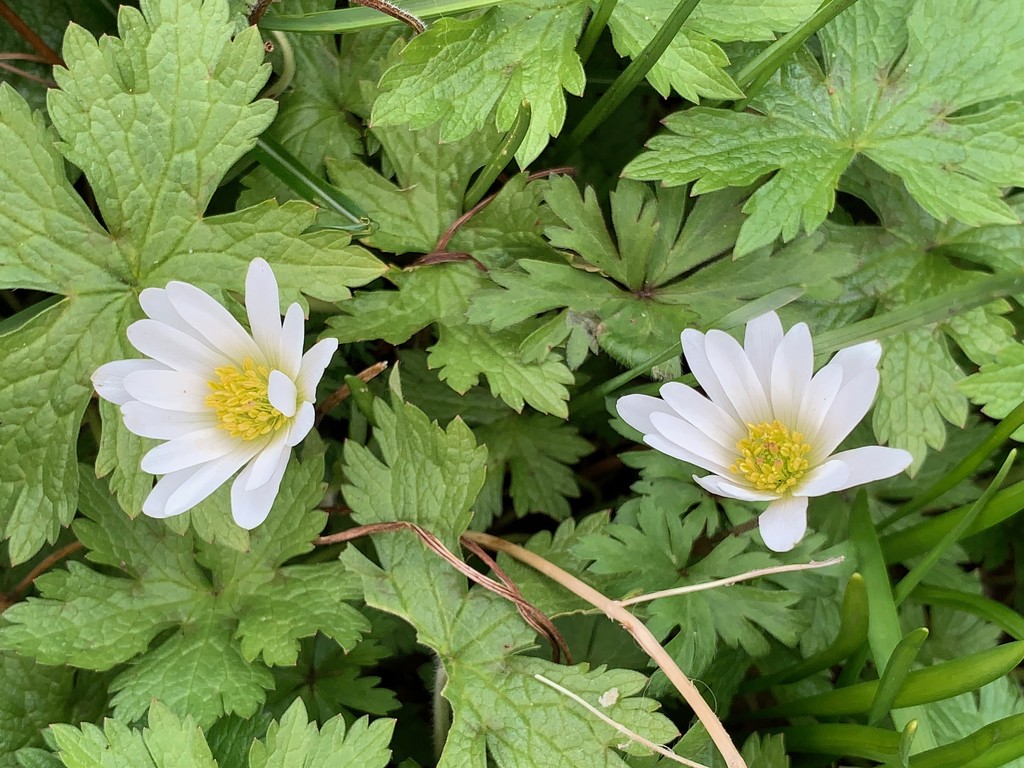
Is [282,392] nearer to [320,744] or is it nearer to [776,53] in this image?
[320,744]

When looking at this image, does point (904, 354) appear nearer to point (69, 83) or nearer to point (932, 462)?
point (932, 462)

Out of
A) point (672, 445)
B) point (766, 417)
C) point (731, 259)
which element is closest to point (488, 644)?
point (672, 445)

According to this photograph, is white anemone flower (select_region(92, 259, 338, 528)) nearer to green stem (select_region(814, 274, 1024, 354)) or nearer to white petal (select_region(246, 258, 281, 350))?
white petal (select_region(246, 258, 281, 350))

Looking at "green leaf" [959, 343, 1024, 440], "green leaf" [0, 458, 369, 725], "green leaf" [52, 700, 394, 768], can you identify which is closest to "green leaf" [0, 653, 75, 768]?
"green leaf" [0, 458, 369, 725]

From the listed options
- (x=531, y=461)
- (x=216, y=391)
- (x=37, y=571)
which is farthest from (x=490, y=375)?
(x=37, y=571)

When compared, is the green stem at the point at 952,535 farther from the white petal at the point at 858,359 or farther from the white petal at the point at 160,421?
the white petal at the point at 160,421
